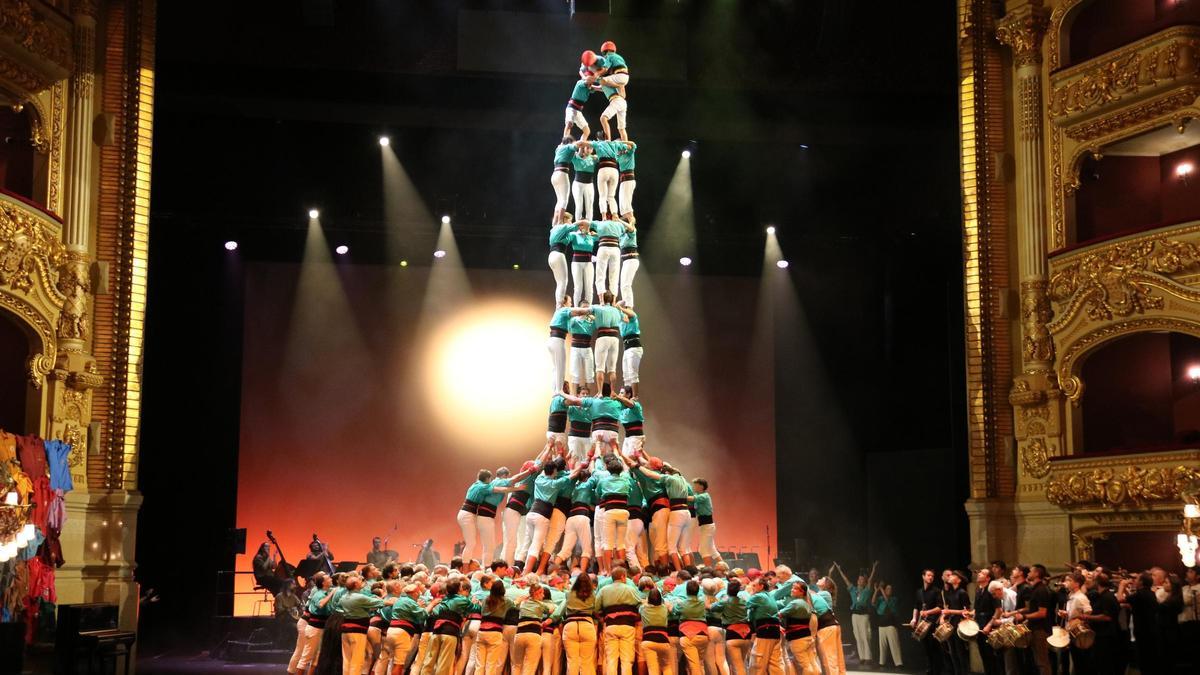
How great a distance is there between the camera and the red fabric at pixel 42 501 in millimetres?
15594

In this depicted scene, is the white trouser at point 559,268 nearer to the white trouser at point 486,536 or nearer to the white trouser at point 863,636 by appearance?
the white trouser at point 486,536

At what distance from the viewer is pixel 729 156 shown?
22.8m

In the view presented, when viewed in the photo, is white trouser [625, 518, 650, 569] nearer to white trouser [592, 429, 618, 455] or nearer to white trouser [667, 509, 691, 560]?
white trouser [667, 509, 691, 560]

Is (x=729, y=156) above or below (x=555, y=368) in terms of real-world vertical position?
above

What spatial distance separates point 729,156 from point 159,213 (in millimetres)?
9749

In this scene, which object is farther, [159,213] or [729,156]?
[729,156]

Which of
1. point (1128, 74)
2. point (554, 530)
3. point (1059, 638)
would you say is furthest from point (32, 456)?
point (1128, 74)

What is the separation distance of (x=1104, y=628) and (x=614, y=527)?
18.1 ft

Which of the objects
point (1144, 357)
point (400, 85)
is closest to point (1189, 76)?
point (1144, 357)

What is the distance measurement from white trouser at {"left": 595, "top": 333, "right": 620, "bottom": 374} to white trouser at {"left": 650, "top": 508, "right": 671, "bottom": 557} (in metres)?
1.87

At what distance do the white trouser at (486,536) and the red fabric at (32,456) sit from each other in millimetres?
5368

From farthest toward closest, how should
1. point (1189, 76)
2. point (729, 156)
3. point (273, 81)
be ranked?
point (729, 156)
point (273, 81)
point (1189, 76)

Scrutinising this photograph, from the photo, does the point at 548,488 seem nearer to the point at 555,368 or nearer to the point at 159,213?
the point at 555,368

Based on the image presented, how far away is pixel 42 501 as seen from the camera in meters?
15.8
